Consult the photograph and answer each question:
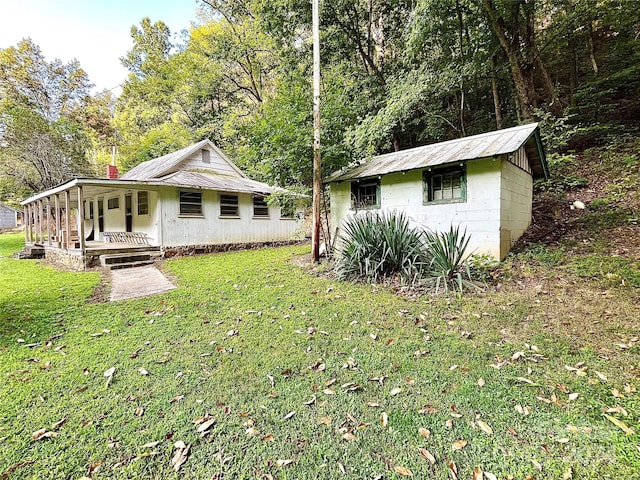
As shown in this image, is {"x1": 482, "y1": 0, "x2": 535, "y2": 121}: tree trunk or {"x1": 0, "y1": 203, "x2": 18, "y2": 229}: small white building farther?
{"x1": 0, "y1": 203, "x2": 18, "y2": 229}: small white building

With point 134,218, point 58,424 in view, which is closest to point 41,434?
point 58,424

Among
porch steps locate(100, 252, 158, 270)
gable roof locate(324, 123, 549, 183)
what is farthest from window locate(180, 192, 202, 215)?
gable roof locate(324, 123, 549, 183)

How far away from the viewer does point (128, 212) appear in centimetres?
1274

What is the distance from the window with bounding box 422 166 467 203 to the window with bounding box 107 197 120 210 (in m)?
13.3

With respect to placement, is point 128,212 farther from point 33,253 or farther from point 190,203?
point 33,253

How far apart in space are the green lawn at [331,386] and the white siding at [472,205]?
1659mm

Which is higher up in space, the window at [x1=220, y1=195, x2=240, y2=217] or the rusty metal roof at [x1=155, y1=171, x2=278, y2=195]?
the rusty metal roof at [x1=155, y1=171, x2=278, y2=195]

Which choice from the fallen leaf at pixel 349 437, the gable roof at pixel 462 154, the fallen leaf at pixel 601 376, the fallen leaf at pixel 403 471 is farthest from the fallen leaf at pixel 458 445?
the gable roof at pixel 462 154

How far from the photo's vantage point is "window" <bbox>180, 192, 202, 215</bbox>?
11.4m

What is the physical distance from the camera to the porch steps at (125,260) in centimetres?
923

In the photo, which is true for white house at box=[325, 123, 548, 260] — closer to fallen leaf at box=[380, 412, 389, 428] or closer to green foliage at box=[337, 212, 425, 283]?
green foliage at box=[337, 212, 425, 283]

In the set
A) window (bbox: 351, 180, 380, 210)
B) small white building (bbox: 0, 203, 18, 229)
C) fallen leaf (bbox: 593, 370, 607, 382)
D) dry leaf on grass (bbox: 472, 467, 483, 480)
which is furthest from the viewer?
small white building (bbox: 0, 203, 18, 229)

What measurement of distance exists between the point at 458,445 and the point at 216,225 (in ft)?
38.5

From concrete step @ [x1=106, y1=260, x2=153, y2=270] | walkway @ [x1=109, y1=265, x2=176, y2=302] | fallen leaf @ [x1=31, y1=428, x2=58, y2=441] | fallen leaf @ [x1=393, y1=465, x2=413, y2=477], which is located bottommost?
fallen leaf @ [x1=393, y1=465, x2=413, y2=477]
